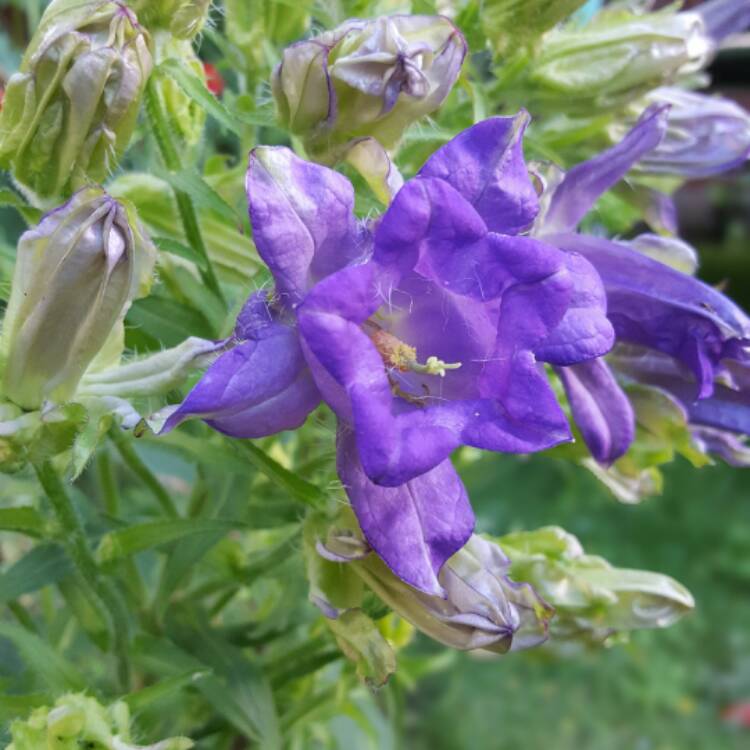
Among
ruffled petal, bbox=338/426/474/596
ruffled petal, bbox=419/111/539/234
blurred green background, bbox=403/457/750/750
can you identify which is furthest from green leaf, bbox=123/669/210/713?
blurred green background, bbox=403/457/750/750

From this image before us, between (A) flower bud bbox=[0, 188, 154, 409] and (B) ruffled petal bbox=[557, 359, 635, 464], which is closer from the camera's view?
(A) flower bud bbox=[0, 188, 154, 409]

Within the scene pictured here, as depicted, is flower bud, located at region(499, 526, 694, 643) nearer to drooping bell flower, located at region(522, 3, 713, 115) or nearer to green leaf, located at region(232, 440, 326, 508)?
green leaf, located at region(232, 440, 326, 508)

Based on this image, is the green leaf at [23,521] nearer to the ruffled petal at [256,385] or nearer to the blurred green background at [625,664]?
the ruffled petal at [256,385]

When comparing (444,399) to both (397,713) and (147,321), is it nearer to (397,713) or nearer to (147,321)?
(147,321)

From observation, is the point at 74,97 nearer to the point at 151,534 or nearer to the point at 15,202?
the point at 15,202

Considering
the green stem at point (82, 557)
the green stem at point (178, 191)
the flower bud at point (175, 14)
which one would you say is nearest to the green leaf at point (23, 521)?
the green stem at point (82, 557)

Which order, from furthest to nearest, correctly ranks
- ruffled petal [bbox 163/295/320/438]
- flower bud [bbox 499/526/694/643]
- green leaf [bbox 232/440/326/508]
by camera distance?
flower bud [bbox 499/526/694/643] → green leaf [bbox 232/440/326/508] → ruffled petal [bbox 163/295/320/438]

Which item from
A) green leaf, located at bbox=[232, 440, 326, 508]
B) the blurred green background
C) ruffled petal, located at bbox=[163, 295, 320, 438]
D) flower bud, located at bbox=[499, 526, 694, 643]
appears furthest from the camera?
the blurred green background
